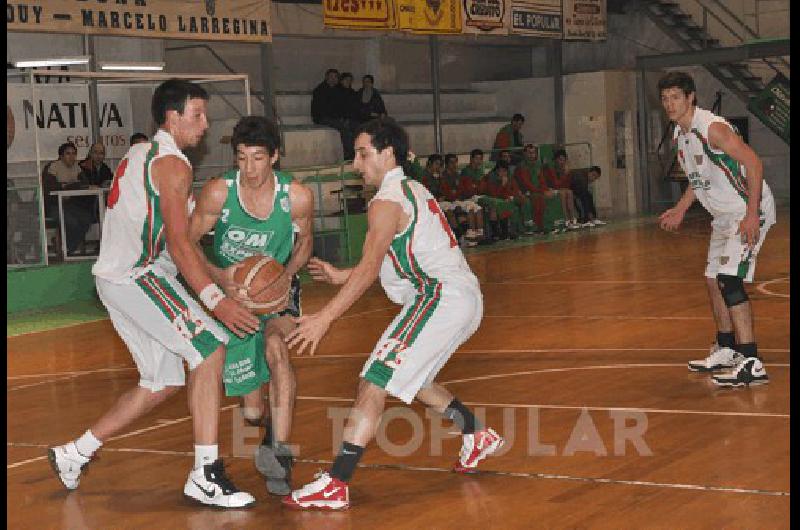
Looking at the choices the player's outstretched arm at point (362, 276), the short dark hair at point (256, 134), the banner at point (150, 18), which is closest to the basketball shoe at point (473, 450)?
the player's outstretched arm at point (362, 276)

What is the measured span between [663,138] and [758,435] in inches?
763

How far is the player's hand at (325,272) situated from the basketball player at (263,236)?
34 centimetres

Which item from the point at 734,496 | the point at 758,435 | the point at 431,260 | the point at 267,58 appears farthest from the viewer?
the point at 267,58

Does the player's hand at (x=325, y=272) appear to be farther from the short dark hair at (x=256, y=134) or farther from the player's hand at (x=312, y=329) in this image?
the short dark hair at (x=256, y=134)

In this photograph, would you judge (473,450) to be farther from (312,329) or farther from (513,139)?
(513,139)

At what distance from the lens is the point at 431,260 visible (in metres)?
5.71

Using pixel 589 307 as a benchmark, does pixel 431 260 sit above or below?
above

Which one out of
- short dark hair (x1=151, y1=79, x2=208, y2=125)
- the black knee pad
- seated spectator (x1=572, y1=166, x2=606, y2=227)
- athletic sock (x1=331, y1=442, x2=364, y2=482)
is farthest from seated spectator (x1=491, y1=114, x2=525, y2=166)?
athletic sock (x1=331, y1=442, x2=364, y2=482)

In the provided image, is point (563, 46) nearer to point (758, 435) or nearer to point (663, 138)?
point (663, 138)

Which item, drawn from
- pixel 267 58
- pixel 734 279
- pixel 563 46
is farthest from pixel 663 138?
pixel 734 279

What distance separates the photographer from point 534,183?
2166cm

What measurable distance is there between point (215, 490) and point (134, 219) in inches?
48.5

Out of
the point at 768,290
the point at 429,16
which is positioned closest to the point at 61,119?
the point at 429,16

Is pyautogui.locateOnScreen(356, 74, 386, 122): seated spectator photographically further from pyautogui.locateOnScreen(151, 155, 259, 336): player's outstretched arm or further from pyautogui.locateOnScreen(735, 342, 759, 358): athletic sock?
pyautogui.locateOnScreen(151, 155, 259, 336): player's outstretched arm
